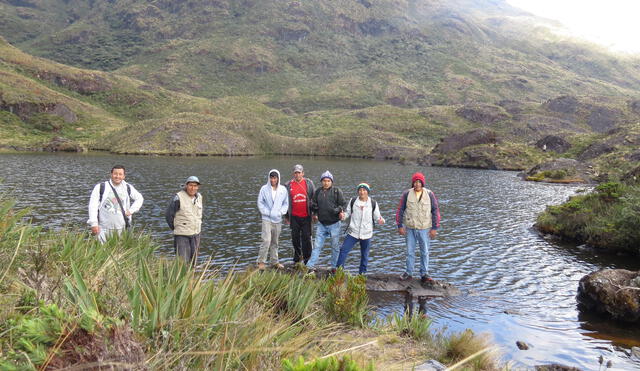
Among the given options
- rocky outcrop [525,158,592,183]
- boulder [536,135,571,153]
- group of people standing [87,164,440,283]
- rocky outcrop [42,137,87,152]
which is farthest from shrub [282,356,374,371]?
boulder [536,135,571,153]

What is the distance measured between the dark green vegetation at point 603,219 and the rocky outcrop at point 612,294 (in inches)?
234

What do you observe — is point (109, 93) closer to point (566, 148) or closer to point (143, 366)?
point (566, 148)

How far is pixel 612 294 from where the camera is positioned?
906 centimetres

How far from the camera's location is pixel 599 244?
15930 millimetres

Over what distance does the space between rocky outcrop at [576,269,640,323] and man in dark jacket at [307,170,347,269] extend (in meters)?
6.63

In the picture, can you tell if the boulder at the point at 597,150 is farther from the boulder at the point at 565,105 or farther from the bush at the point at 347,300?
the boulder at the point at 565,105

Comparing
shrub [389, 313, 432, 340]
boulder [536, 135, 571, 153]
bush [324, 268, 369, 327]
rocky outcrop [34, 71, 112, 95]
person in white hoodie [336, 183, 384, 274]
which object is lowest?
shrub [389, 313, 432, 340]

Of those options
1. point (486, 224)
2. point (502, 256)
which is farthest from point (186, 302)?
point (486, 224)

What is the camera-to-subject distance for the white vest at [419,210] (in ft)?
31.8

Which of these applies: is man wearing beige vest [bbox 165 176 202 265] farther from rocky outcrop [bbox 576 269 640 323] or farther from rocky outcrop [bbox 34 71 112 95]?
rocky outcrop [bbox 34 71 112 95]

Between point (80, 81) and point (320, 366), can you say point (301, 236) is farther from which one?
point (80, 81)

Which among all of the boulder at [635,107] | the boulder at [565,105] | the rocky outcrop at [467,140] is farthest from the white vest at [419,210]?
the boulder at [635,107]

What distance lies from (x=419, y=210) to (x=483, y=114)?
140422mm

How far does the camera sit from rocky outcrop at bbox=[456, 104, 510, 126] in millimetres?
133625
